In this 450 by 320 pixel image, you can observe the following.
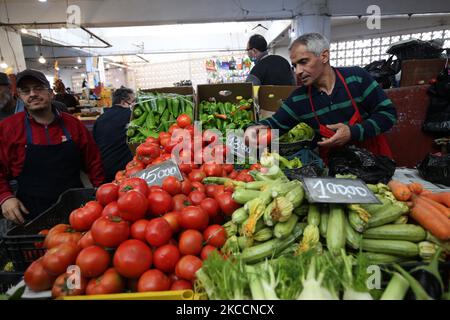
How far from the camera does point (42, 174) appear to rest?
9.48ft

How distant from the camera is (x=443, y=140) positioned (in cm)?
420

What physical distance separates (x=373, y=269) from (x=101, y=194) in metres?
1.38

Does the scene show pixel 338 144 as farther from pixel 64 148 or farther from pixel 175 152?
pixel 64 148

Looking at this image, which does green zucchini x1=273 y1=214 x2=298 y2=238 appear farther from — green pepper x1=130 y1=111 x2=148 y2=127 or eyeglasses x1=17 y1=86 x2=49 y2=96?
eyeglasses x1=17 y1=86 x2=49 y2=96

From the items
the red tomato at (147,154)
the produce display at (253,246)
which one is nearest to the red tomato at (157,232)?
the produce display at (253,246)

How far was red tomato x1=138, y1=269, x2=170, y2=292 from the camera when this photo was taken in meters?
1.23

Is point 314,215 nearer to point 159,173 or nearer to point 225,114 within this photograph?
point 159,173

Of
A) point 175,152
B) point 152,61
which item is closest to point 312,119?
point 175,152

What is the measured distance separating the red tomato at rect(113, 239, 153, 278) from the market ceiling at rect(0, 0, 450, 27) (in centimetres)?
1068

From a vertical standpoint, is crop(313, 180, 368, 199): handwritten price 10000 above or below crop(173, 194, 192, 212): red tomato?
above

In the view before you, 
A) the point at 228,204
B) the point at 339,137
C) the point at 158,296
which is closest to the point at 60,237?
the point at 158,296

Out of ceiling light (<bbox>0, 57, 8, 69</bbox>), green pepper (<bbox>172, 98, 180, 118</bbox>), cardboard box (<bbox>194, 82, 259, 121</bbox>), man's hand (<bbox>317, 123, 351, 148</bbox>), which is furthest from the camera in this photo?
ceiling light (<bbox>0, 57, 8, 69</bbox>)

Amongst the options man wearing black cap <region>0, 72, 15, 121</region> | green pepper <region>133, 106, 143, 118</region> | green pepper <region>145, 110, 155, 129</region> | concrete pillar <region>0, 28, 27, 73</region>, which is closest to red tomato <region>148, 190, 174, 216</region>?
green pepper <region>145, 110, 155, 129</region>

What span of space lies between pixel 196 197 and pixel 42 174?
2.02 meters
